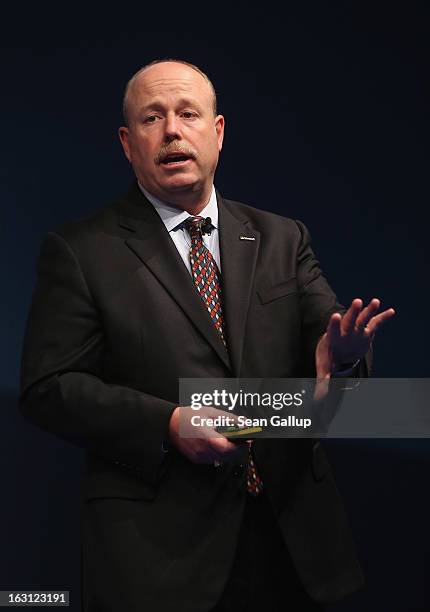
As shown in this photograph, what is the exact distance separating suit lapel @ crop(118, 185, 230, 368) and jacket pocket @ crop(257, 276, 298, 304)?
0.14 meters

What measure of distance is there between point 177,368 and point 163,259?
22 cm

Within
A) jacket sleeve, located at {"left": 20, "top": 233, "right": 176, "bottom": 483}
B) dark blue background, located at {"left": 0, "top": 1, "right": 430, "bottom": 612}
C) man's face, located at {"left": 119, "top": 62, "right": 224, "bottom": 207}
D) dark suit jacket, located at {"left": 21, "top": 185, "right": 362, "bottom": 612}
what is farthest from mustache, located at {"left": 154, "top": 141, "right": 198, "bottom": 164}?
dark blue background, located at {"left": 0, "top": 1, "right": 430, "bottom": 612}

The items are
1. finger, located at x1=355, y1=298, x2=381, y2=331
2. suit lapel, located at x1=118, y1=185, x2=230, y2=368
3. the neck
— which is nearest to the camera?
finger, located at x1=355, y1=298, x2=381, y2=331

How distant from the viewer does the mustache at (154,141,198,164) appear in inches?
72.0

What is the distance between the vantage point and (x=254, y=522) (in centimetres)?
179

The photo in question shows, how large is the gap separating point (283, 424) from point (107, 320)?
394mm

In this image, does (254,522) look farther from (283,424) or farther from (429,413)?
(429,413)

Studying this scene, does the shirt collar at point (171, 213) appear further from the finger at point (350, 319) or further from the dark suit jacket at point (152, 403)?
the finger at point (350, 319)

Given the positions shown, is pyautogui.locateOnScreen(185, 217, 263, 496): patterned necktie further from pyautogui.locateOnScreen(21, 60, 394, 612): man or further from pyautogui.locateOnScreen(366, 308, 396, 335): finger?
pyautogui.locateOnScreen(366, 308, 396, 335): finger

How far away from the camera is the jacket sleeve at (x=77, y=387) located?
5.47 ft

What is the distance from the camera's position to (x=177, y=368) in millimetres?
1729

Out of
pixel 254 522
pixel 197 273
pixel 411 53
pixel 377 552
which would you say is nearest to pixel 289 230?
pixel 197 273

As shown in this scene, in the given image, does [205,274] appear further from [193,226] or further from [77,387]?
[77,387]

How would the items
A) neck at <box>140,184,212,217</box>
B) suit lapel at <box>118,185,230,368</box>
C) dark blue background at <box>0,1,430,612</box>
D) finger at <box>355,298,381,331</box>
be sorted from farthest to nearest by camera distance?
dark blue background at <box>0,1,430,612</box>, neck at <box>140,184,212,217</box>, suit lapel at <box>118,185,230,368</box>, finger at <box>355,298,381,331</box>
